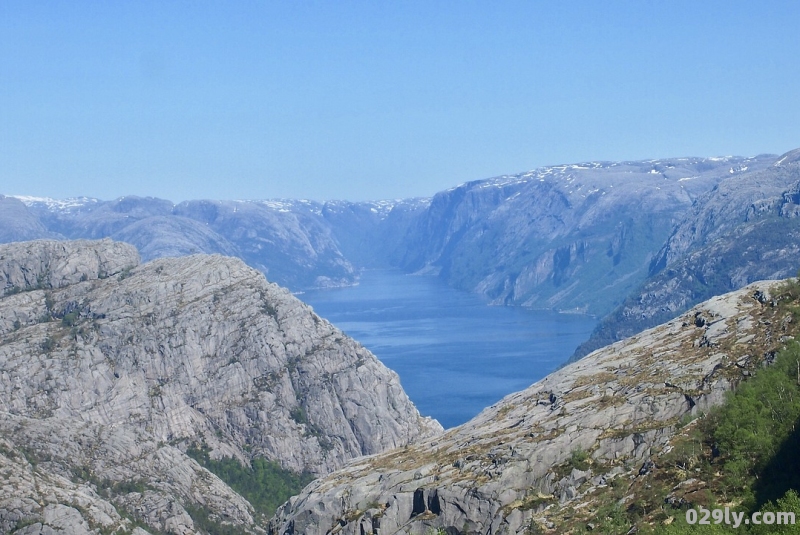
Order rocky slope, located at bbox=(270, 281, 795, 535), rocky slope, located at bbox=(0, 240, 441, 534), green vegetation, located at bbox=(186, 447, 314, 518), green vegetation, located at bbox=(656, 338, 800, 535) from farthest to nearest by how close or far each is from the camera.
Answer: green vegetation, located at bbox=(186, 447, 314, 518), rocky slope, located at bbox=(0, 240, 441, 534), rocky slope, located at bbox=(270, 281, 795, 535), green vegetation, located at bbox=(656, 338, 800, 535)

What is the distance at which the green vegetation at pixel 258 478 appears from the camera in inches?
5054

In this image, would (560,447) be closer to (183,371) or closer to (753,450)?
(753,450)

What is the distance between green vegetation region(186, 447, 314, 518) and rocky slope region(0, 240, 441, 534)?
1.78 meters

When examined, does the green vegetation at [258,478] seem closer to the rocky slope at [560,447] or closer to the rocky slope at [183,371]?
the rocky slope at [183,371]

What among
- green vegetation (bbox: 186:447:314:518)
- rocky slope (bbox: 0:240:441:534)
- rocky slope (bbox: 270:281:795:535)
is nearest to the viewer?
rocky slope (bbox: 270:281:795:535)

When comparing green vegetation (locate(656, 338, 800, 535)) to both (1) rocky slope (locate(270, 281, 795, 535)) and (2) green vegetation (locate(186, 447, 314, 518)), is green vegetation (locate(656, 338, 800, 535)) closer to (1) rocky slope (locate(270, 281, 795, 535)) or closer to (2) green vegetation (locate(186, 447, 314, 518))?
(1) rocky slope (locate(270, 281, 795, 535))

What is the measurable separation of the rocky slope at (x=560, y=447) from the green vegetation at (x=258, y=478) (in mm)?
56546

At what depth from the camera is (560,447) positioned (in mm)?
58125

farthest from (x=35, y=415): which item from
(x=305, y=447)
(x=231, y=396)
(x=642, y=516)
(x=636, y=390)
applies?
(x=642, y=516)

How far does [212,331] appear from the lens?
146 meters

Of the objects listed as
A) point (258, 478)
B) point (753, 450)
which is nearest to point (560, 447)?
point (753, 450)

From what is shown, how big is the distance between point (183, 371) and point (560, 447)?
305 feet

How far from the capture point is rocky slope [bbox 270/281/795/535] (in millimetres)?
55062

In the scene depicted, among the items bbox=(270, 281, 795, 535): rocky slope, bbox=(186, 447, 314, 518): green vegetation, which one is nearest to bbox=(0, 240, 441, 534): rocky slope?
bbox=(186, 447, 314, 518): green vegetation
